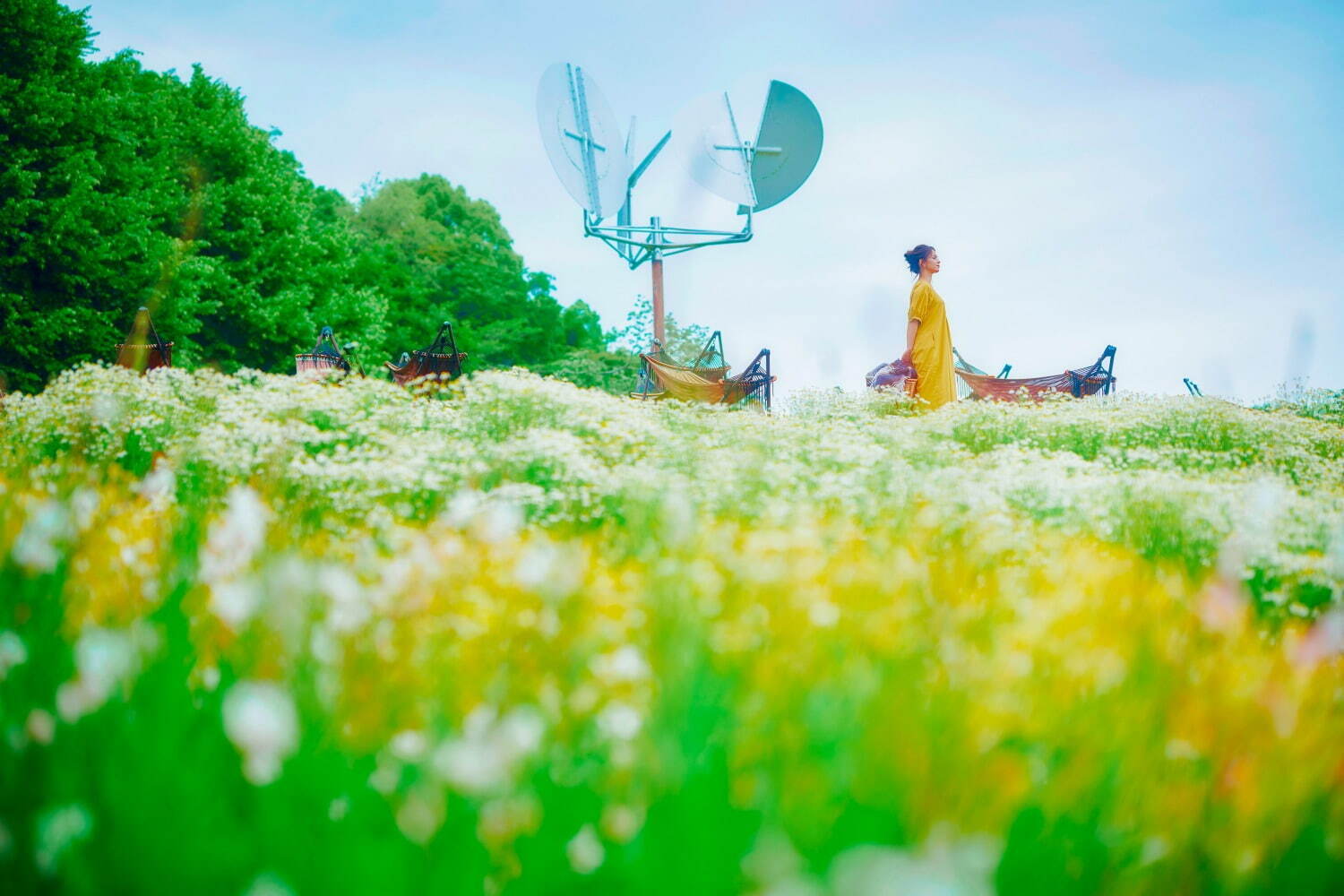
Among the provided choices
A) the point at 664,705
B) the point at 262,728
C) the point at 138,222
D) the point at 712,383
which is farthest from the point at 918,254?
the point at 138,222

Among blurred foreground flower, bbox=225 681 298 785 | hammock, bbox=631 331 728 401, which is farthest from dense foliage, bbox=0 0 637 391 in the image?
blurred foreground flower, bbox=225 681 298 785

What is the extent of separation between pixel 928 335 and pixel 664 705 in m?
8.25

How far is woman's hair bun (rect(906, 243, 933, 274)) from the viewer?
8.86 metres

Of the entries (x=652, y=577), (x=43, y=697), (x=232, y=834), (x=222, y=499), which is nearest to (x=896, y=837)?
(x=232, y=834)

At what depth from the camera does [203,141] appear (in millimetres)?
20844

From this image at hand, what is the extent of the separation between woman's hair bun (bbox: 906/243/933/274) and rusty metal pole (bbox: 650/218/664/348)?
5026 millimetres

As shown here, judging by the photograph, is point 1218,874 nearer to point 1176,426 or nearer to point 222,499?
point 222,499

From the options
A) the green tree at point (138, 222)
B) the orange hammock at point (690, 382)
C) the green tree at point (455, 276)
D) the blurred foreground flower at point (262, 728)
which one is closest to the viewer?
the blurred foreground flower at point (262, 728)

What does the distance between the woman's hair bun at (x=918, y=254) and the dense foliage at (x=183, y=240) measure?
50.2 ft

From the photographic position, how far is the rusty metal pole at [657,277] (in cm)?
1306

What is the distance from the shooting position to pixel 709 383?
9.95 meters

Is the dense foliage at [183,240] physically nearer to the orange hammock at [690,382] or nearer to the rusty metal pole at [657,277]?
the rusty metal pole at [657,277]

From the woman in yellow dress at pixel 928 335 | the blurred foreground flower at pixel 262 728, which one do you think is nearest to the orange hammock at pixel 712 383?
the woman in yellow dress at pixel 928 335

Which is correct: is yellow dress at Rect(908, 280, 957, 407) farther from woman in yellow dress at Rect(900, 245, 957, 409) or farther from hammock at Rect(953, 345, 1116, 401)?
hammock at Rect(953, 345, 1116, 401)
